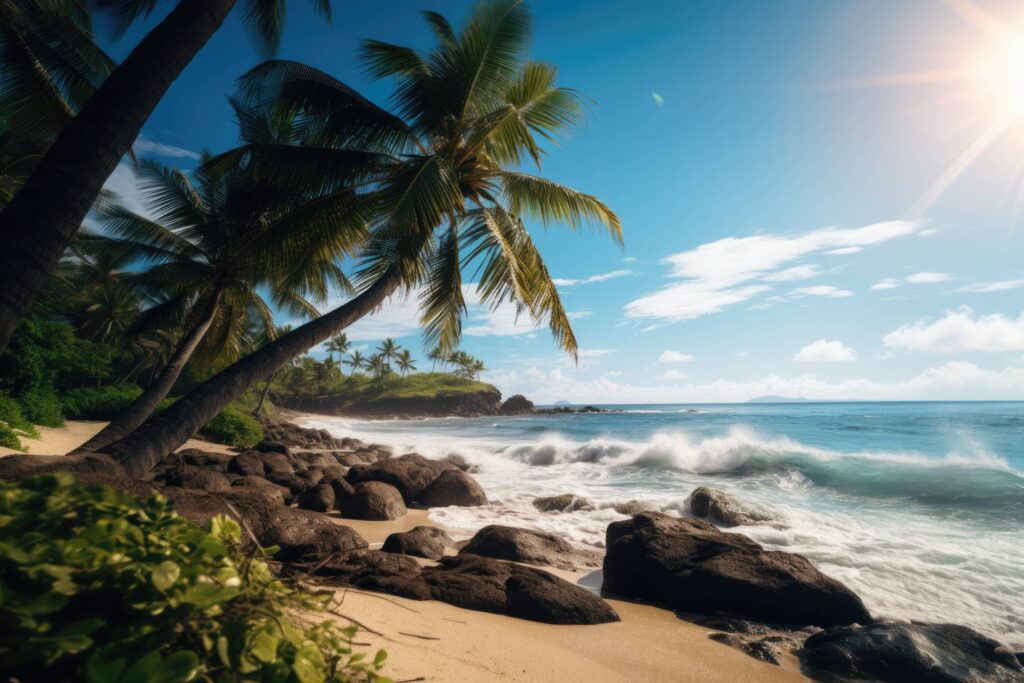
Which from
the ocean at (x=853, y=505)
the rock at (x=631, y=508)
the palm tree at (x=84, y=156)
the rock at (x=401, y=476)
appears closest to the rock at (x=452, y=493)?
the rock at (x=401, y=476)

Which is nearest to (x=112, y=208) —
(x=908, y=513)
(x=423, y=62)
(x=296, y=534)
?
(x=423, y=62)

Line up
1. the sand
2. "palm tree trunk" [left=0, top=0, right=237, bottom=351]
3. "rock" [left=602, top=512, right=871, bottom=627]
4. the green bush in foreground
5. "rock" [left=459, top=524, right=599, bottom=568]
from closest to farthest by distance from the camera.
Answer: the green bush in foreground < the sand < "palm tree trunk" [left=0, top=0, right=237, bottom=351] < "rock" [left=602, top=512, right=871, bottom=627] < "rock" [left=459, top=524, right=599, bottom=568]

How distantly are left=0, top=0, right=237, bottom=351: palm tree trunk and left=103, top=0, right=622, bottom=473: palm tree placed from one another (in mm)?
2444

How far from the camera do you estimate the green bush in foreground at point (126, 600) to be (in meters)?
0.77

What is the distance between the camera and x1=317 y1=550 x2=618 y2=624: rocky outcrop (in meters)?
4.24

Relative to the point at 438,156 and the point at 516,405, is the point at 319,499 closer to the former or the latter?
the point at 438,156

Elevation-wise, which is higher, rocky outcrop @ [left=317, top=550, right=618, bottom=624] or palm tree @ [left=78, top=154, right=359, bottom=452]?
palm tree @ [left=78, top=154, right=359, bottom=452]

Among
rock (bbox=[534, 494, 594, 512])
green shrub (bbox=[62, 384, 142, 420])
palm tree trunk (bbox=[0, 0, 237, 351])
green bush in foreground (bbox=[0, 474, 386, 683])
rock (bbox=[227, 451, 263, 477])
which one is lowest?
rock (bbox=[534, 494, 594, 512])

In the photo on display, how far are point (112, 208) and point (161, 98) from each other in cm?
1261

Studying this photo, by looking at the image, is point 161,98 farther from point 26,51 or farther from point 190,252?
point 190,252

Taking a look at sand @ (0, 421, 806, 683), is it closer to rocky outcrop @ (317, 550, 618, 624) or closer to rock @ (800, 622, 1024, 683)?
rocky outcrop @ (317, 550, 618, 624)

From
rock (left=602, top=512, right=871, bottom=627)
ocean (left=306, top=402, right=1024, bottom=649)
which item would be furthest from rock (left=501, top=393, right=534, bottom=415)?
rock (left=602, top=512, right=871, bottom=627)

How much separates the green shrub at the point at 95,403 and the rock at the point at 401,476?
17062mm

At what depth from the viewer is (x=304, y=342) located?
6.00m
